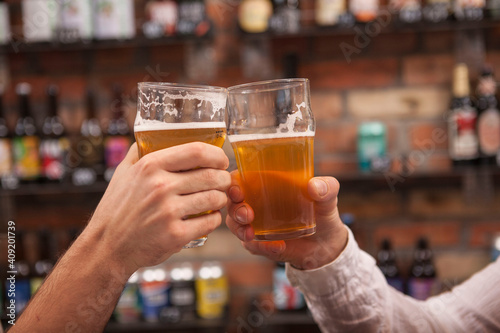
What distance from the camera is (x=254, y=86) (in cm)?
81

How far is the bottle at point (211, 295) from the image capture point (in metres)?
2.00

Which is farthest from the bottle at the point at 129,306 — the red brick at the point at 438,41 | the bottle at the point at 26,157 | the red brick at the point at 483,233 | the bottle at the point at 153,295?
the red brick at the point at 438,41

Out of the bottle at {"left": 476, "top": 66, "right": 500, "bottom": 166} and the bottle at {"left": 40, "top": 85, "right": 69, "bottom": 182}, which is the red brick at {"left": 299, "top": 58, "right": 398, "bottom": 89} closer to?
the bottle at {"left": 476, "top": 66, "right": 500, "bottom": 166}

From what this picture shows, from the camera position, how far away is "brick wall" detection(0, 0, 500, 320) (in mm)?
2150

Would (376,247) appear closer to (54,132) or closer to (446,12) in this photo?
(446,12)

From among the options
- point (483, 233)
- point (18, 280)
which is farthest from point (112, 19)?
point (483, 233)

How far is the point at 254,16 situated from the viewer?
6.55ft

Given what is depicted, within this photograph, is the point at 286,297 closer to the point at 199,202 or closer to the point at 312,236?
the point at 312,236

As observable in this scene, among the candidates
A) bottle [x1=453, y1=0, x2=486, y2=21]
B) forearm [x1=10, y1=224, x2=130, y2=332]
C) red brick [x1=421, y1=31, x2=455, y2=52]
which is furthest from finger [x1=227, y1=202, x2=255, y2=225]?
red brick [x1=421, y1=31, x2=455, y2=52]

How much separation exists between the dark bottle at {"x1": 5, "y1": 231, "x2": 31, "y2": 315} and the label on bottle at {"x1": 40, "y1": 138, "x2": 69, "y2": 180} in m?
0.38

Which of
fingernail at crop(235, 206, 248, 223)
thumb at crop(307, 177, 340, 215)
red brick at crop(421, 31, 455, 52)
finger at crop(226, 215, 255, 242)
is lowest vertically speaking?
finger at crop(226, 215, 255, 242)

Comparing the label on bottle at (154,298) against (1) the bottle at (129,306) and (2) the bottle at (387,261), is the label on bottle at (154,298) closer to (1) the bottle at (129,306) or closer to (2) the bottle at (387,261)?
(1) the bottle at (129,306)

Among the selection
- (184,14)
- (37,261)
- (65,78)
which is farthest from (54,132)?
(184,14)

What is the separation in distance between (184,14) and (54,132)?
823 mm
